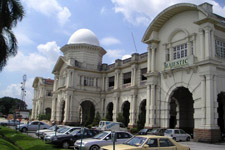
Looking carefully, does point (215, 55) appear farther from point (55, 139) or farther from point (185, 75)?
point (55, 139)

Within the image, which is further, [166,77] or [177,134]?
[166,77]

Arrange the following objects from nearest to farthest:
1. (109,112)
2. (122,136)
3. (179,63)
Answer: (122,136)
(179,63)
(109,112)

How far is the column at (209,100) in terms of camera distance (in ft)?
69.5

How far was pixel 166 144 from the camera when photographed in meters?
11.8

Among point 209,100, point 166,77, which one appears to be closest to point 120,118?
point 166,77

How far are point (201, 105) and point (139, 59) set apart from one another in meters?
15.1

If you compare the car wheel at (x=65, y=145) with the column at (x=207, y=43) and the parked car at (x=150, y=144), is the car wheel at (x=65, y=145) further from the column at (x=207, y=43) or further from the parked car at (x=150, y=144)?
the column at (x=207, y=43)

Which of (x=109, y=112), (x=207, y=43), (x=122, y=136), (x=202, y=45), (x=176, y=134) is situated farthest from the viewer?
(x=109, y=112)

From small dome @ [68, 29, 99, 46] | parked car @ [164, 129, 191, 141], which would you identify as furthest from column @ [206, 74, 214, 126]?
small dome @ [68, 29, 99, 46]

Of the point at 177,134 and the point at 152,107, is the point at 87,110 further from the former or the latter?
the point at 177,134

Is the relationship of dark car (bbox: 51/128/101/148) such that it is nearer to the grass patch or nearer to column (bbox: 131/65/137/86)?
the grass patch

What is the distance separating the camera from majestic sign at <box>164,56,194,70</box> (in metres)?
23.7

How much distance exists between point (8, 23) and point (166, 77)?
16.3m

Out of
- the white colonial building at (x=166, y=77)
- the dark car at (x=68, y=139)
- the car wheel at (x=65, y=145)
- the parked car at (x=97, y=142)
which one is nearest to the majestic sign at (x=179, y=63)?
the white colonial building at (x=166, y=77)
